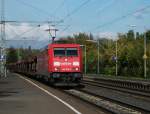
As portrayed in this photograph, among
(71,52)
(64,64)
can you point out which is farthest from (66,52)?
(64,64)

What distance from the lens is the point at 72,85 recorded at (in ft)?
120

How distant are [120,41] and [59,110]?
8907 cm

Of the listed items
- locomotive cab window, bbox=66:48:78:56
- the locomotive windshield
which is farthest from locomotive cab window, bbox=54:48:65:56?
locomotive cab window, bbox=66:48:78:56

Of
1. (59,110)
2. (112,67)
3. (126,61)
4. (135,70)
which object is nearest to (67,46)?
(59,110)

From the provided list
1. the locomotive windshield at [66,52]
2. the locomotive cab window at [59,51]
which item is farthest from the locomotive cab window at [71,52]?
the locomotive cab window at [59,51]

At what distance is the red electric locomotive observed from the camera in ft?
119

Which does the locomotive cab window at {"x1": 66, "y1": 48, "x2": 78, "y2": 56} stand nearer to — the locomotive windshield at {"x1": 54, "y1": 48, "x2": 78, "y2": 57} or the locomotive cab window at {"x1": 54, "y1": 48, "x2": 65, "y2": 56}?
the locomotive windshield at {"x1": 54, "y1": 48, "x2": 78, "y2": 57}

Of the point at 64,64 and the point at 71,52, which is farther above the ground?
the point at 71,52

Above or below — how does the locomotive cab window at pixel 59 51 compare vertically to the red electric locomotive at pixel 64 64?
above

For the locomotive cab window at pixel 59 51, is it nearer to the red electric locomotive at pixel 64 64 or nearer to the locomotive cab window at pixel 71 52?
the red electric locomotive at pixel 64 64

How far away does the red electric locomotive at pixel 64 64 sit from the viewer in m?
36.2

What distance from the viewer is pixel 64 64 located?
36594mm

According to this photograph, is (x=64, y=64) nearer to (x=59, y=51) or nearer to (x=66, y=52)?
(x=66, y=52)

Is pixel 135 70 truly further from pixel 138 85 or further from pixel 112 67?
pixel 138 85
